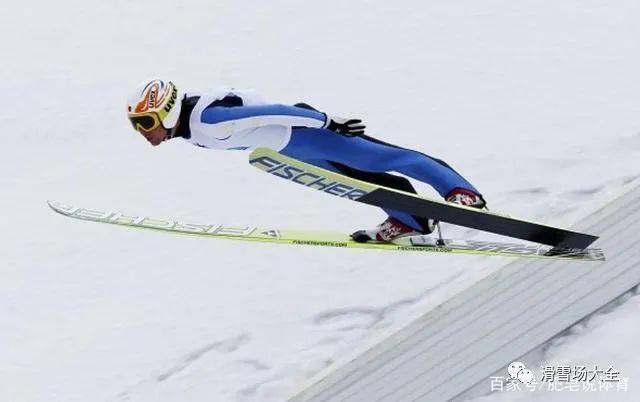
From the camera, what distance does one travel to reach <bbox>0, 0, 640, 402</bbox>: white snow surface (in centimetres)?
1118

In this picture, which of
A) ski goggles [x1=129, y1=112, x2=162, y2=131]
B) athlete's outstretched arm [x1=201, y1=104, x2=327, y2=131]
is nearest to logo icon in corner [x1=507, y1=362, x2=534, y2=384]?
athlete's outstretched arm [x1=201, y1=104, x2=327, y2=131]

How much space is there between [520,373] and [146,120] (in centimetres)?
366

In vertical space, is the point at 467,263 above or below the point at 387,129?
below

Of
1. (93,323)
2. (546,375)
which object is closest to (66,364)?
(93,323)

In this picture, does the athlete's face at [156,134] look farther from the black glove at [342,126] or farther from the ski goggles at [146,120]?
the black glove at [342,126]

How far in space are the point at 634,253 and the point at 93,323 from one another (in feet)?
15.4

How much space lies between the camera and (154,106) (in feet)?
27.8

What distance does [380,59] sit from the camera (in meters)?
14.3

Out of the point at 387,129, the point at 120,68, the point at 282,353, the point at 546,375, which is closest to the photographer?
the point at 546,375

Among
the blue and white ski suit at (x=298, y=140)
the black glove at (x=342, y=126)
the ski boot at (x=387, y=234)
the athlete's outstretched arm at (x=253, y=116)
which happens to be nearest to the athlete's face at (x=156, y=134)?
the blue and white ski suit at (x=298, y=140)

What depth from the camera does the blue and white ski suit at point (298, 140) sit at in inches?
337

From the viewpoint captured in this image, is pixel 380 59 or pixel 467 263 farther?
pixel 380 59

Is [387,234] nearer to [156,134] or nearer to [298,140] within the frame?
[298,140]

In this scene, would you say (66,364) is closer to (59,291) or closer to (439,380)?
(59,291)
